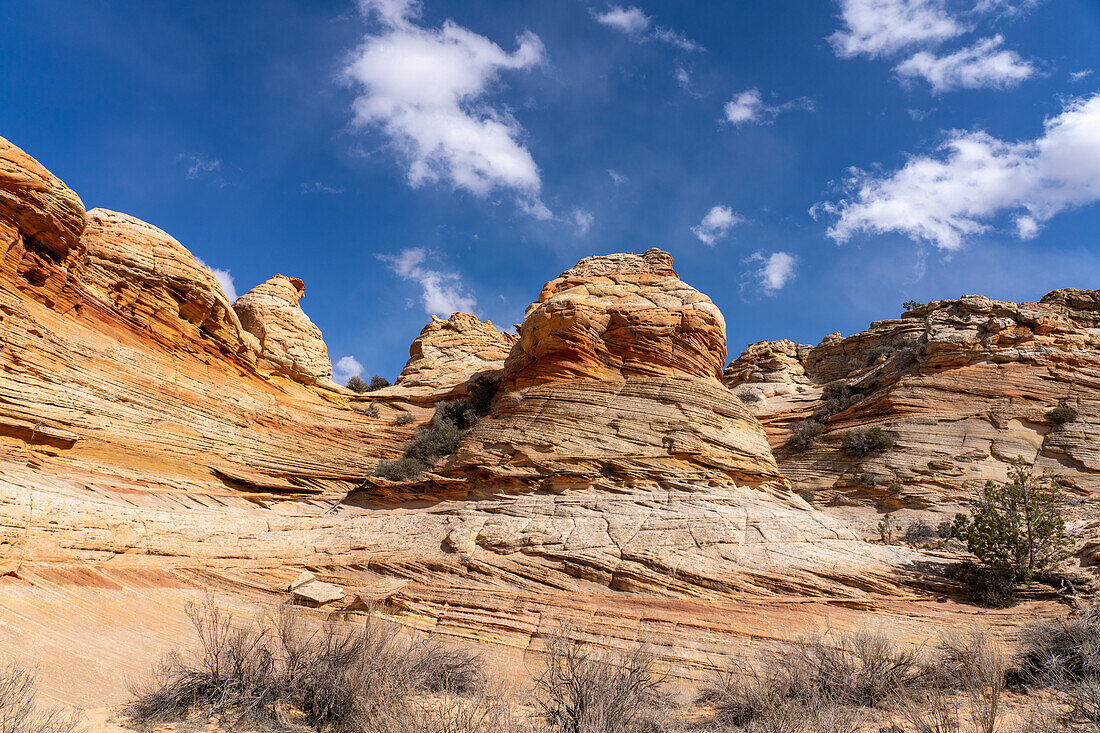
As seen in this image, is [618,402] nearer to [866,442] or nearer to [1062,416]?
[866,442]

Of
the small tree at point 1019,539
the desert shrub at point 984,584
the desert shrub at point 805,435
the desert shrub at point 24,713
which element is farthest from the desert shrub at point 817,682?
the desert shrub at point 805,435

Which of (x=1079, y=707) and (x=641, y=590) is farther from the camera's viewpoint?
(x=641, y=590)

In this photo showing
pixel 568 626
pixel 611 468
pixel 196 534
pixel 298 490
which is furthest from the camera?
pixel 298 490

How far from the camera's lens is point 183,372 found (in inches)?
681

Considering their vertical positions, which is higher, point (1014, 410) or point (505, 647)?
point (1014, 410)

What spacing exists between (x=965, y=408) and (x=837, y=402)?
6.34 meters

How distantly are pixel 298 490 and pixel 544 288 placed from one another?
10968 mm

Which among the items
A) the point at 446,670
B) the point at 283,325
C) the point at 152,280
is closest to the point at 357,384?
the point at 283,325

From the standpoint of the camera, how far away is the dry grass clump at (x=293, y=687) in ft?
22.0

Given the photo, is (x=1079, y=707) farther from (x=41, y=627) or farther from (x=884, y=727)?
(x=41, y=627)

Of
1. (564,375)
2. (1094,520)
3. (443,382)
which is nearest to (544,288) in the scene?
(564,375)

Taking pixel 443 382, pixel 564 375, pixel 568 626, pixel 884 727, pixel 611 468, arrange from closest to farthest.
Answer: pixel 884 727 → pixel 568 626 → pixel 611 468 → pixel 564 375 → pixel 443 382

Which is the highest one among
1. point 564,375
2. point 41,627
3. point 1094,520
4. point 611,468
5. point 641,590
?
point 564,375

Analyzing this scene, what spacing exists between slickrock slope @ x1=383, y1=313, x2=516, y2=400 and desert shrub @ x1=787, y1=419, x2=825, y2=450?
14.2 m
